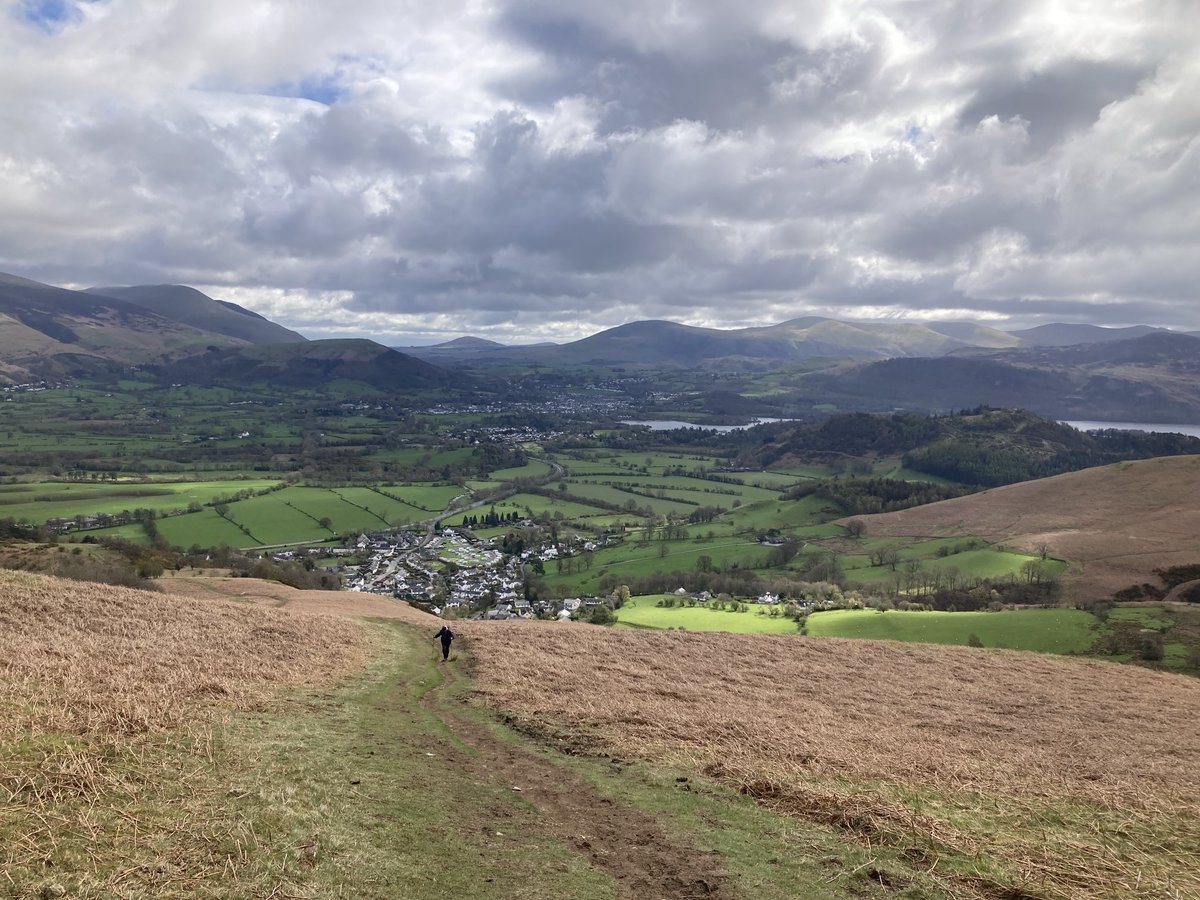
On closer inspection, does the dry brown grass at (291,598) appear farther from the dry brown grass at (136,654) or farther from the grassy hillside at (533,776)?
the grassy hillside at (533,776)

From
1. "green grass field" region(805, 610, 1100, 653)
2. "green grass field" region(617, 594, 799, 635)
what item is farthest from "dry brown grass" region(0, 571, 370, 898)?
"green grass field" region(805, 610, 1100, 653)

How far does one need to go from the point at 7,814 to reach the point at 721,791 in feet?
43.8

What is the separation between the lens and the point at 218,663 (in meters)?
22.8

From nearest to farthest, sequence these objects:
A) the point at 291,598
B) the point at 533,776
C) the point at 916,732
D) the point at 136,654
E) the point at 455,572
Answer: the point at 533,776, the point at 136,654, the point at 916,732, the point at 291,598, the point at 455,572

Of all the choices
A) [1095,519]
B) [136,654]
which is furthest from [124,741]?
[1095,519]

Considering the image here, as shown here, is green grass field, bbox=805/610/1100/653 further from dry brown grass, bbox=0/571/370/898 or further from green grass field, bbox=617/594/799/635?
dry brown grass, bbox=0/571/370/898

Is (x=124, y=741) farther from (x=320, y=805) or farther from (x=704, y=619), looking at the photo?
(x=704, y=619)

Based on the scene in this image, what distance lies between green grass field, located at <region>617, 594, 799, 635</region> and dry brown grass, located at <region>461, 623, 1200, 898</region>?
14794mm

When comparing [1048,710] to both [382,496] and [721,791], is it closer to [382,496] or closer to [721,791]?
[721,791]

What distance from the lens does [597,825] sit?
44.8 feet

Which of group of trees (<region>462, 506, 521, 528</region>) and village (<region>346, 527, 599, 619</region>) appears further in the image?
group of trees (<region>462, 506, 521, 528</region>)

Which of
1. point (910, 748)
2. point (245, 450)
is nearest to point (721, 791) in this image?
point (910, 748)

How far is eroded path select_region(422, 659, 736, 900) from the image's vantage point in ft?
37.0

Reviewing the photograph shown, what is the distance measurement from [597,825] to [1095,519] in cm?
11503
